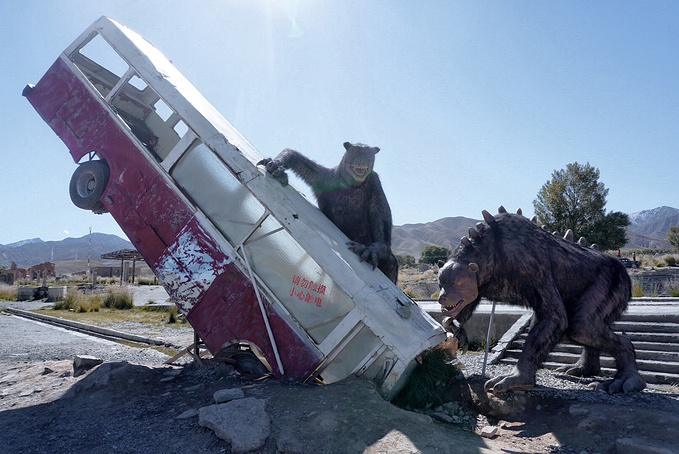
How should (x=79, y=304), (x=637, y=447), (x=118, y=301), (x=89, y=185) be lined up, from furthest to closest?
(x=118, y=301)
(x=79, y=304)
(x=89, y=185)
(x=637, y=447)

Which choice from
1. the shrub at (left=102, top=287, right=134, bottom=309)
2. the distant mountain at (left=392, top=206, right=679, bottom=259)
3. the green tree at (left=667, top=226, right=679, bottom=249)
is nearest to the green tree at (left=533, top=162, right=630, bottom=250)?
the green tree at (left=667, top=226, right=679, bottom=249)

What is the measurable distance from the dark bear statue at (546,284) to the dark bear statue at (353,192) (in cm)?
89

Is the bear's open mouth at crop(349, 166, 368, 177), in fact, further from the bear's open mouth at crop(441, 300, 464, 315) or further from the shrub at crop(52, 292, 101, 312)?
the shrub at crop(52, 292, 101, 312)

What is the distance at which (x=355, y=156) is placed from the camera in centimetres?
505

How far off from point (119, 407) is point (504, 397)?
12.0 ft

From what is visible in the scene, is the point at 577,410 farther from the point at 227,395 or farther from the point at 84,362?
the point at 84,362

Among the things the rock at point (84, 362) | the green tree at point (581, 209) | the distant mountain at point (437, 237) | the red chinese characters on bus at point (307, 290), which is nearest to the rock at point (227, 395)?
the red chinese characters on bus at point (307, 290)

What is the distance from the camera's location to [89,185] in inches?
232

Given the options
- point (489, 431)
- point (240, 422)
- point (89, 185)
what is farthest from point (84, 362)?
point (489, 431)

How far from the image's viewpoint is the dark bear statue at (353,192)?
5066mm

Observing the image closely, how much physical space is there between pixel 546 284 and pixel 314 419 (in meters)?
2.70

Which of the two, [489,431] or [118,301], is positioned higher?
[489,431]

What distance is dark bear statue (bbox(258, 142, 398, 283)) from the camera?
5.07 m

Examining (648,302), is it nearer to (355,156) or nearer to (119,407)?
(355,156)
